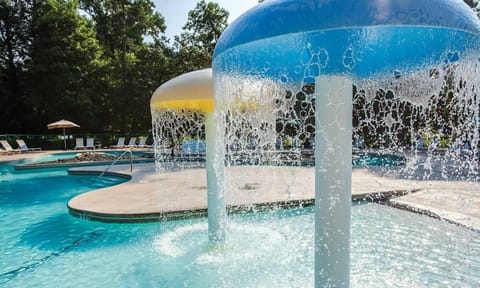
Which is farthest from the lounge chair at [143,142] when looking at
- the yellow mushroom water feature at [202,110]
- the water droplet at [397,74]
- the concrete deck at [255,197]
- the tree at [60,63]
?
the water droplet at [397,74]

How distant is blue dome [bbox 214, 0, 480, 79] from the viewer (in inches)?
75.4

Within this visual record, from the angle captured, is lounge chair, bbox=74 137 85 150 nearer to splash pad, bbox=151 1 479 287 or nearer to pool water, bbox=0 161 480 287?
pool water, bbox=0 161 480 287

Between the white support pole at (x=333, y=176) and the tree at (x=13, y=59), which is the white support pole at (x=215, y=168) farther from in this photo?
the tree at (x=13, y=59)

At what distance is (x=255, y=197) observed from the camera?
Answer: 319 inches

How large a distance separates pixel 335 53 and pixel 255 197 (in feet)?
19.3

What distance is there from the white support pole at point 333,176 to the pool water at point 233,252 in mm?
1870

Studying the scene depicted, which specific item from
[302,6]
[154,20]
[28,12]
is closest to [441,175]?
[302,6]

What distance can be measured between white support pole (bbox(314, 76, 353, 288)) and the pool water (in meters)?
1.87

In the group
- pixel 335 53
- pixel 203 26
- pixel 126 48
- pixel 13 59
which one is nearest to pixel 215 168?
pixel 335 53

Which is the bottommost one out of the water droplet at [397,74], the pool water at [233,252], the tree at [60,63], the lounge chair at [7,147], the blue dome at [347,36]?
the pool water at [233,252]

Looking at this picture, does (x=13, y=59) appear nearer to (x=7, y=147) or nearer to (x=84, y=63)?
(x=84, y=63)

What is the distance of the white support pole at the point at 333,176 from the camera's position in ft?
7.83

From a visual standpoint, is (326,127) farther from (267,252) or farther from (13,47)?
(13,47)

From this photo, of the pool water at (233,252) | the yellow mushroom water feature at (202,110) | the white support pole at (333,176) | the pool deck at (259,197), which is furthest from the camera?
the pool deck at (259,197)
